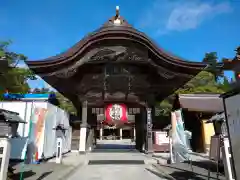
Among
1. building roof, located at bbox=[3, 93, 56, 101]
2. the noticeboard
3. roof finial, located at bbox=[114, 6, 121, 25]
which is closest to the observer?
the noticeboard

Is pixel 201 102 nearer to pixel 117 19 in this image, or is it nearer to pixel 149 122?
pixel 149 122

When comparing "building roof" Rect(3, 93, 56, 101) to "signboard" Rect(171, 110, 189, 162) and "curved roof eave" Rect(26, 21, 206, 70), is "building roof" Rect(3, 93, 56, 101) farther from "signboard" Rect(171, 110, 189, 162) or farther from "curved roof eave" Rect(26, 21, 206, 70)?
"signboard" Rect(171, 110, 189, 162)

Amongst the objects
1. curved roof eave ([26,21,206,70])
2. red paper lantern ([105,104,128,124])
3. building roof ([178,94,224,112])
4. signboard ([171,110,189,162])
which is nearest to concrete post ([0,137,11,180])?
signboard ([171,110,189,162])

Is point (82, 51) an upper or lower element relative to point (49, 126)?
upper

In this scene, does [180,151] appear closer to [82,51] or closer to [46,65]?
[82,51]

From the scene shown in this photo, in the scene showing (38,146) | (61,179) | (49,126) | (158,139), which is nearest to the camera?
(61,179)

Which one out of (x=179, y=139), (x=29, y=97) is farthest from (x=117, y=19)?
(x=179, y=139)

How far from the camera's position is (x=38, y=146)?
12188 millimetres

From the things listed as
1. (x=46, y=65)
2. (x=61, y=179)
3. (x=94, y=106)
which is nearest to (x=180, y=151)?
(x=61, y=179)

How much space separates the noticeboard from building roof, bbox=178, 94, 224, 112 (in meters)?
13.3

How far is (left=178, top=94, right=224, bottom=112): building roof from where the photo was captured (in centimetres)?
1740

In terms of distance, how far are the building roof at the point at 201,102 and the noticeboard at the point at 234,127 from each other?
13.3 meters

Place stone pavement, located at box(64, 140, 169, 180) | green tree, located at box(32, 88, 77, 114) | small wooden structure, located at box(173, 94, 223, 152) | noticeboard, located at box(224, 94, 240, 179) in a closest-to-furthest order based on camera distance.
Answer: noticeboard, located at box(224, 94, 240, 179) → stone pavement, located at box(64, 140, 169, 180) → small wooden structure, located at box(173, 94, 223, 152) → green tree, located at box(32, 88, 77, 114)

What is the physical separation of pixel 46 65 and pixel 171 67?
8176 millimetres
